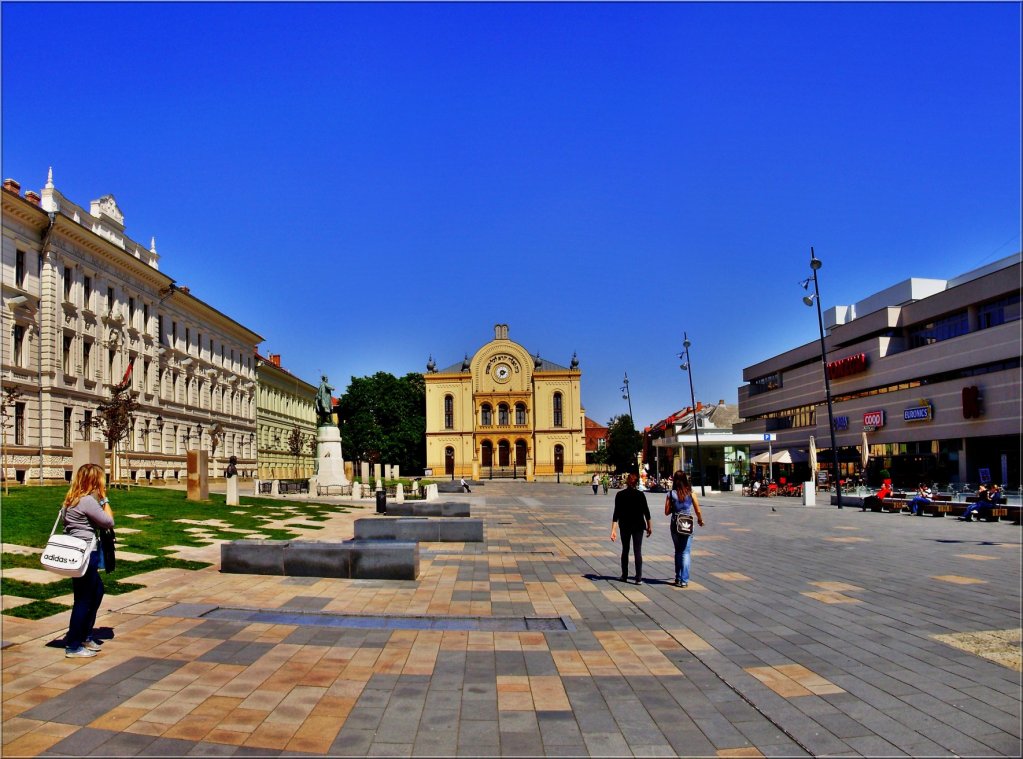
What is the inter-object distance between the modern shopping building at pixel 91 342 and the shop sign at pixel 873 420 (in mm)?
45489

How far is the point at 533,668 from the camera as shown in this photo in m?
6.55

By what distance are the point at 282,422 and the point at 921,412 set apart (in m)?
59.9

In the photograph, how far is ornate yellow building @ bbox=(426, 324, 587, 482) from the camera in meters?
90.1

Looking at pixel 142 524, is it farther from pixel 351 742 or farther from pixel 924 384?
pixel 924 384

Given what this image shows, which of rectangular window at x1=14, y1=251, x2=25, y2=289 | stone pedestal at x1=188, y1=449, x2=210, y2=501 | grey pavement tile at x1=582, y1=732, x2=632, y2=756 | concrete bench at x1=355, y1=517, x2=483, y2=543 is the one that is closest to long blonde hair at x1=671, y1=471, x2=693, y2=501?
grey pavement tile at x1=582, y1=732, x2=632, y2=756

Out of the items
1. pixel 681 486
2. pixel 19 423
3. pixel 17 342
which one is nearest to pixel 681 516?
pixel 681 486

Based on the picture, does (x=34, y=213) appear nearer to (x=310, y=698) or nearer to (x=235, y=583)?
(x=235, y=583)

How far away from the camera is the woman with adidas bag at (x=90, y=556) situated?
21.4ft

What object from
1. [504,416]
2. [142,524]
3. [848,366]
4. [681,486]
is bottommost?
[142,524]

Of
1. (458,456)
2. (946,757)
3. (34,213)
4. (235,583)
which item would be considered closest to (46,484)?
(34,213)

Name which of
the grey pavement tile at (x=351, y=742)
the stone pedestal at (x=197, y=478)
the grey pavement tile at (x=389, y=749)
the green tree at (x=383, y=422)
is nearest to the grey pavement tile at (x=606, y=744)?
the grey pavement tile at (x=389, y=749)

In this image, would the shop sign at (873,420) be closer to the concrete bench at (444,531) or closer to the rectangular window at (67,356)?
the concrete bench at (444,531)

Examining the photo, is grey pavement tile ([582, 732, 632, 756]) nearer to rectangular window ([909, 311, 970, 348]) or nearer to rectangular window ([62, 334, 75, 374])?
rectangular window ([62, 334, 75, 374])

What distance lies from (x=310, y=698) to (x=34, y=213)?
35.3 m
